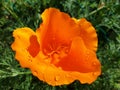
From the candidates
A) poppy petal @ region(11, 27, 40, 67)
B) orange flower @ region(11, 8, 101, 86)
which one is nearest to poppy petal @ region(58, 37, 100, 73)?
orange flower @ region(11, 8, 101, 86)

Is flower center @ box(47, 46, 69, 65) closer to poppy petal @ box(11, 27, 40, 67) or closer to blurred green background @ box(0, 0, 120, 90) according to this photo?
poppy petal @ box(11, 27, 40, 67)

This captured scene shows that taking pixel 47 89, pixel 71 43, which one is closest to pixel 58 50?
pixel 71 43

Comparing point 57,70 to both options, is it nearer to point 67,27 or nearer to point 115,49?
point 67,27

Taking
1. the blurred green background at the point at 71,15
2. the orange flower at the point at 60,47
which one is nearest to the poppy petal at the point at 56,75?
the orange flower at the point at 60,47

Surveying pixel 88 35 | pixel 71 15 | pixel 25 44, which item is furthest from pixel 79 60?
pixel 71 15

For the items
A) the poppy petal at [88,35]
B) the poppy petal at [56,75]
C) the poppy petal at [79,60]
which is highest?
the poppy petal at [88,35]

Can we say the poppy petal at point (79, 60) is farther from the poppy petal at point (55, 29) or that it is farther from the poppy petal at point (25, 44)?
the poppy petal at point (25, 44)

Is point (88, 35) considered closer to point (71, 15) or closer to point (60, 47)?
point (60, 47)

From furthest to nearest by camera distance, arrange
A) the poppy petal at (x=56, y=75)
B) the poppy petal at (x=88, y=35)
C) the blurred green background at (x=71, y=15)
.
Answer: the blurred green background at (x=71, y=15)
the poppy petal at (x=88, y=35)
the poppy petal at (x=56, y=75)
